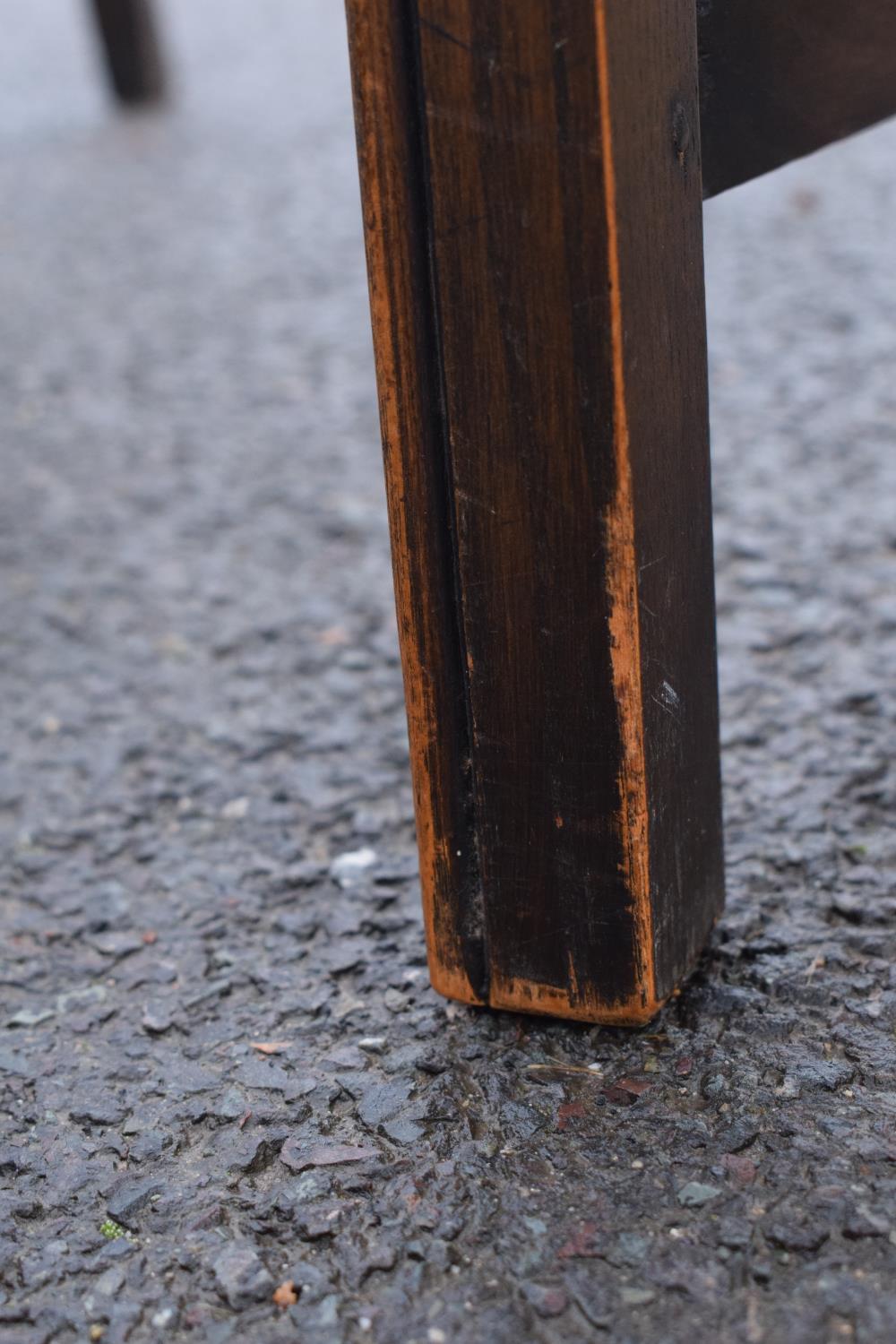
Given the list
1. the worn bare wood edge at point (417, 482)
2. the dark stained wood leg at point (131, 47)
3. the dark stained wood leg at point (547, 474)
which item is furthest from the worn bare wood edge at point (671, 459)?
the dark stained wood leg at point (131, 47)

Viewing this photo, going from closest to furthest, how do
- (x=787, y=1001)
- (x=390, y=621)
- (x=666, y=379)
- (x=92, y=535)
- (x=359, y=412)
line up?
1. (x=666, y=379)
2. (x=787, y=1001)
3. (x=390, y=621)
4. (x=92, y=535)
5. (x=359, y=412)

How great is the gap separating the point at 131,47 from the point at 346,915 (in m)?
5.56

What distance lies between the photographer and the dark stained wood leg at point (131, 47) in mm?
5988

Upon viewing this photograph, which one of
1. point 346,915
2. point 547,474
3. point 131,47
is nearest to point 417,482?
point 547,474

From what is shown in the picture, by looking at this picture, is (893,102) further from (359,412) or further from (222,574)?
(359,412)

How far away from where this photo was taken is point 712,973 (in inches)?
55.3

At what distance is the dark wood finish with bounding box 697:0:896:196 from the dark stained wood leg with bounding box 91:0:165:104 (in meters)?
5.54

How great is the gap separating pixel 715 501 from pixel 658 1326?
6.27ft

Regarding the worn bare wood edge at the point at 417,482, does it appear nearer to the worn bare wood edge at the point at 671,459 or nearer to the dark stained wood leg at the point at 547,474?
the dark stained wood leg at the point at 547,474

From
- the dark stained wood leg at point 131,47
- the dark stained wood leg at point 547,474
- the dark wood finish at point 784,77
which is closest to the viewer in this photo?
the dark stained wood leg at point 547,474

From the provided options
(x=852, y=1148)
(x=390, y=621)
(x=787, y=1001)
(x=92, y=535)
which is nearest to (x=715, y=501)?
(x=390, y=621)

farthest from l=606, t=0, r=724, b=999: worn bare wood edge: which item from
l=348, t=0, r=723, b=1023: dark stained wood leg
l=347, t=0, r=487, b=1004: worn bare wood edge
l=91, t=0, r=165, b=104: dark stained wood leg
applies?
l=91, t=0, r=165, b=104: dark stained wood leg

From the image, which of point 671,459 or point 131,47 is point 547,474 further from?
point 131,47

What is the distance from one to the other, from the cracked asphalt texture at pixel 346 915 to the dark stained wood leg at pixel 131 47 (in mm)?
2797
